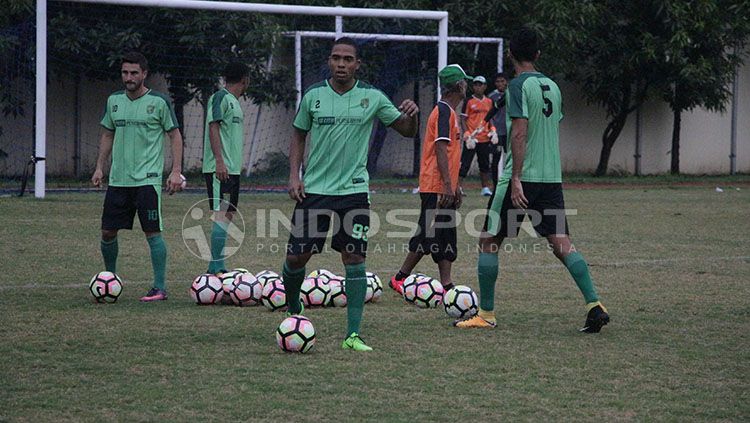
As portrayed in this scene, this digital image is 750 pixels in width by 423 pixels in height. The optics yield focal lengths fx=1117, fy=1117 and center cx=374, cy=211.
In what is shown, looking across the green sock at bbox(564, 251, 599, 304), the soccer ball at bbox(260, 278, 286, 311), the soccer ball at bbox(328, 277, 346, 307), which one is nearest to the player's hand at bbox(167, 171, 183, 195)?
the soccer ball at bbox(260, 278, 286, 311)

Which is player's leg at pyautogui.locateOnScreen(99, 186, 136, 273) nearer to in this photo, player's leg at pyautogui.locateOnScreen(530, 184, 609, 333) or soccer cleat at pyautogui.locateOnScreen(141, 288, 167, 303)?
soccer cleat at pyautogui.locateOnScreen(141, 288, 167, 303)

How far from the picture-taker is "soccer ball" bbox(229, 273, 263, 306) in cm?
863

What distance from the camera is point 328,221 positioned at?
697 centimetres

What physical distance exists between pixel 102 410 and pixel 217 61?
14.8 meters

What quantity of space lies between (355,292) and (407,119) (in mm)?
1123

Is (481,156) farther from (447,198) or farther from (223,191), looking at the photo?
(447,198)

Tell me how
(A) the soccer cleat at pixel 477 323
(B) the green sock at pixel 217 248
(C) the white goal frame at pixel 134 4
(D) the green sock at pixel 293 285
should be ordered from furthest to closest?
(C) the white goal frame at pixel 134 4 → (B) the green sock at pixel 217 248 → (A) the soccer cleat at pixel 477 323 → (D) the green sock at pixel 293 285

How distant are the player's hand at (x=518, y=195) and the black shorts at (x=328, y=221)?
1134 mm

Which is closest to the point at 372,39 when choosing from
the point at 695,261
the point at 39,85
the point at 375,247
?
the point at 39,85

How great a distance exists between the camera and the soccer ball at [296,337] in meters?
6.70

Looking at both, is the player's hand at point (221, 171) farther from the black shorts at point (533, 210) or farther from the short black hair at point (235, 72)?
the black shorts at point (533, 210)

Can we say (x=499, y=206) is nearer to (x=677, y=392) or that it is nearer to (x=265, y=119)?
(x=677, y=392)

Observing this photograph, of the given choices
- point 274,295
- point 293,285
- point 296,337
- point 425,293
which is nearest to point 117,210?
point 274,295

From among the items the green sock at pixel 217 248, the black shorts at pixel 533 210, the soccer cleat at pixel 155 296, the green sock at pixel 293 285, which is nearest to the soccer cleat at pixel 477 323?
the black shorts at pixel 533 210
